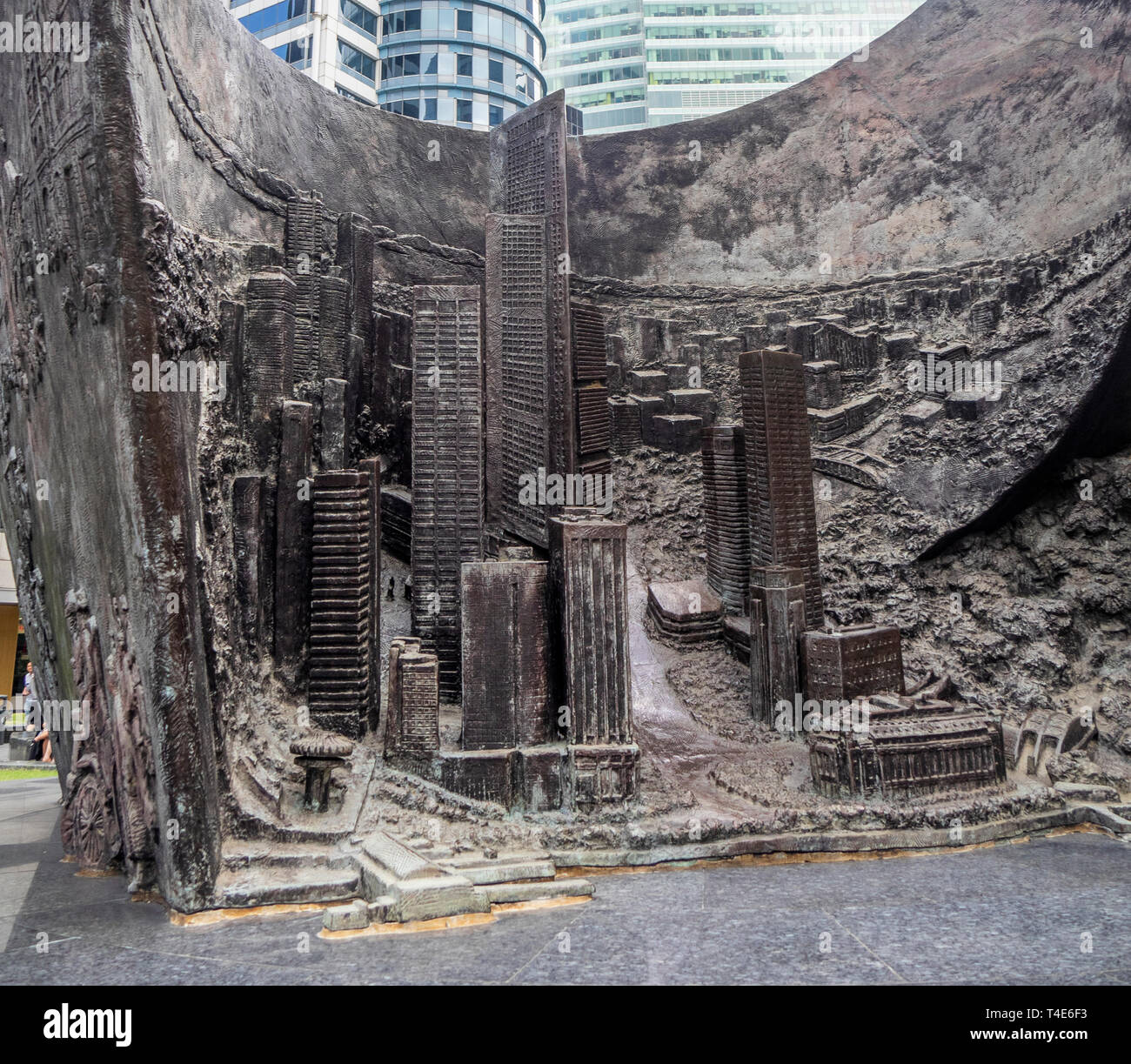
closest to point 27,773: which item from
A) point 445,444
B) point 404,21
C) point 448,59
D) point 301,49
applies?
point 445,444

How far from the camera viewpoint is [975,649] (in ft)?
32.6

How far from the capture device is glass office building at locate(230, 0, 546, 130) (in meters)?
30.0

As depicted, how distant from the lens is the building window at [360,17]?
97.7 ft

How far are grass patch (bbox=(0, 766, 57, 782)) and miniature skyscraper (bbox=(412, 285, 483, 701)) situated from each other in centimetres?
583

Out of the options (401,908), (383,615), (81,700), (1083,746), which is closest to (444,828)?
(401,908)

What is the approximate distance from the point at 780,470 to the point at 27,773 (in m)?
9.88

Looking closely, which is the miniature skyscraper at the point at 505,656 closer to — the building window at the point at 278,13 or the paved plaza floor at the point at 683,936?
the paved plaza floor at the point at 683,936

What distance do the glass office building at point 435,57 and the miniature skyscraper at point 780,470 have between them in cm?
2323

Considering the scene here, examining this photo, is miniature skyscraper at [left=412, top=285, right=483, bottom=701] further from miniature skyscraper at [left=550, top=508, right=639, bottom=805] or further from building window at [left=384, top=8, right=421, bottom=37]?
building window at [left=384, top=8, right=421, bottom=37]

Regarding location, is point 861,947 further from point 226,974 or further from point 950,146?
point 950,146

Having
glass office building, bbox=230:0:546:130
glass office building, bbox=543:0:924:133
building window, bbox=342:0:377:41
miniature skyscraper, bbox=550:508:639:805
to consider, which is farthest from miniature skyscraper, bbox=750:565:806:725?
glass office building, bbox=543:0:924:133

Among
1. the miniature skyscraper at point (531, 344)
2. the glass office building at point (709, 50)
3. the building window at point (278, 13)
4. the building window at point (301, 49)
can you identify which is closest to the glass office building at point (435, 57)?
the building window at point (301, 49)

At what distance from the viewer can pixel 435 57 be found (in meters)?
30.9

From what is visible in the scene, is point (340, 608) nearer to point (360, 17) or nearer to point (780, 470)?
point (780, 470)
